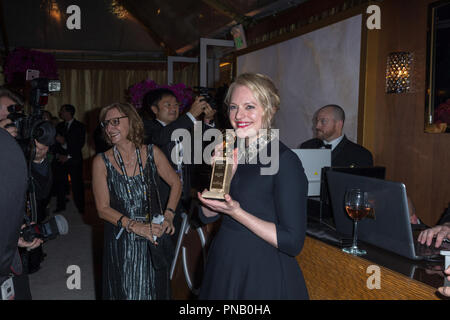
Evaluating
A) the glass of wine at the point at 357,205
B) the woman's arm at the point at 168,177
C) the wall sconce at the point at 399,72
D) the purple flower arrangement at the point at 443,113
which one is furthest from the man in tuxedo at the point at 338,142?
the glass of wine at the point at 357,205

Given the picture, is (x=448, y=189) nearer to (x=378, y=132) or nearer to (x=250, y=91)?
(x=378, y=132)

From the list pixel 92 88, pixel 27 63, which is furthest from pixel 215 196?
pixel 92 88

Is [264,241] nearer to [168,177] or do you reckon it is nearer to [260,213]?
[260,213]

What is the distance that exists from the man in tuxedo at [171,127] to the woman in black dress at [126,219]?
34 cm

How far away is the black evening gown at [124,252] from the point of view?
238cm

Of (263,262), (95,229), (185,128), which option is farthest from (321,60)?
(95,229)

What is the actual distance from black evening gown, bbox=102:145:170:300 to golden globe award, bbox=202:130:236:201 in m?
1.09

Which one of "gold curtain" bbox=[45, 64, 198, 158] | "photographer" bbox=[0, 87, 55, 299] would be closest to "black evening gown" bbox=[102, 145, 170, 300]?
"photographer" bbox=[0, 87, 55, 299]

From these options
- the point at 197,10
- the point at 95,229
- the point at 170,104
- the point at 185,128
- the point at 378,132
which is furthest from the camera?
the point at 197,10

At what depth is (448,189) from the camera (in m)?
3.22

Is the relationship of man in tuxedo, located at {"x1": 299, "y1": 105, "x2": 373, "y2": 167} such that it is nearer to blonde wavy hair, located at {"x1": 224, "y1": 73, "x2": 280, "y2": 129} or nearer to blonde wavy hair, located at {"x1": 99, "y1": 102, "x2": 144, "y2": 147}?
blonde wavy hair, located at {"x1": 99, "y1": 102, "x2": 144, "y2": 147}

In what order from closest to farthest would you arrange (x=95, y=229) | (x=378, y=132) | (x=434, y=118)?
(x=434, y=118), (x=378, y=132), (x=95, y=229)

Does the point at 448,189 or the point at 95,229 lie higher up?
the point at 448,189

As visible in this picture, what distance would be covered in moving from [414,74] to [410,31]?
1.40 ft
